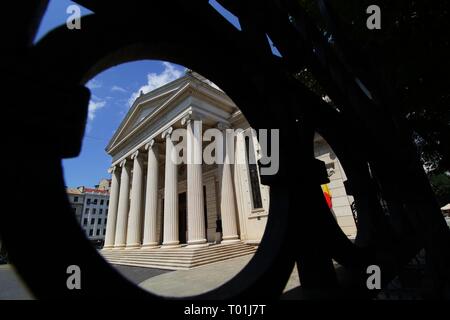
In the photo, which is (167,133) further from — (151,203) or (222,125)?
(151,203)

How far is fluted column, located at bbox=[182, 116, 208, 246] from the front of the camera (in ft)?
44.4

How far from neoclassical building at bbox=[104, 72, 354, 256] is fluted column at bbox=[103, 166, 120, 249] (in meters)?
0.15

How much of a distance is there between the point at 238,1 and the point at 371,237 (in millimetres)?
2012

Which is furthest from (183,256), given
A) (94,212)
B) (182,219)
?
(94,212)

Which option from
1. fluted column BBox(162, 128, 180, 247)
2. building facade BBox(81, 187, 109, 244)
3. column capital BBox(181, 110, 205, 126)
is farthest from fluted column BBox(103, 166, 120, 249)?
building facade BBox(81, 187, 109, 244)

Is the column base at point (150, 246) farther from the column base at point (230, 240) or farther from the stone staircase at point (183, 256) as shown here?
the column base at point (230, 240)

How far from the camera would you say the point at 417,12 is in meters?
6.05

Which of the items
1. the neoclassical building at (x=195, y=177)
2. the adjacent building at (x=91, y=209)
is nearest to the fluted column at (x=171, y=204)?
the neoclassical building at (x=195, y=177)

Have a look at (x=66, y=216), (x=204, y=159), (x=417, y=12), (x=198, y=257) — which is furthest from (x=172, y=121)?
(x=66, y=216)

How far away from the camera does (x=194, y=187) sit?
14.4 metres

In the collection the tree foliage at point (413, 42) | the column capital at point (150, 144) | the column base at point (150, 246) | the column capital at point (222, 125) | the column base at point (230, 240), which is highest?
the column capital at point (222, 125)

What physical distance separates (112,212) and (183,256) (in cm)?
1541

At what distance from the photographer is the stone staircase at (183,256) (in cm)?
1166

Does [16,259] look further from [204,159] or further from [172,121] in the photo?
[204,159]
